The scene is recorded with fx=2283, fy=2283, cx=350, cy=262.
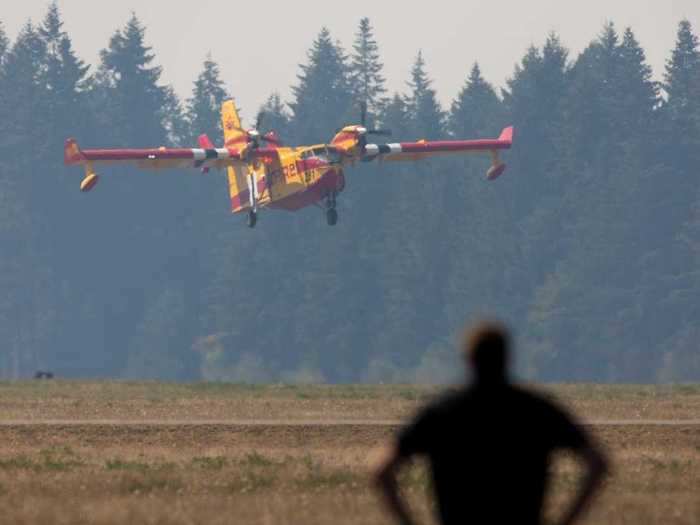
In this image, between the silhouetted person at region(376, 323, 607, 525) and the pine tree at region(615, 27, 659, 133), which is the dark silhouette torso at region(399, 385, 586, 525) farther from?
the pine tree at region(615, 27, 659, 133)

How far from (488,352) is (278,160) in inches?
2316

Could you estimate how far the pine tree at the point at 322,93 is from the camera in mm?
125125

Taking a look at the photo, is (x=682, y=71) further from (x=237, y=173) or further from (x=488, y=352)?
A: (x=488, y=352)

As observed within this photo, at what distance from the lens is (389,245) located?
109 metres

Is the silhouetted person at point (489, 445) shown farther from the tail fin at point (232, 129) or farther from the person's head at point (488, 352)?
the tail fin at point (232, 129)

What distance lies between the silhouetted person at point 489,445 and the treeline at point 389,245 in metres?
76.6

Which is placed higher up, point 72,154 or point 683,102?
point 72,154

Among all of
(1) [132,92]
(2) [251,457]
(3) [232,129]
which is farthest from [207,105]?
(2) [251,457]

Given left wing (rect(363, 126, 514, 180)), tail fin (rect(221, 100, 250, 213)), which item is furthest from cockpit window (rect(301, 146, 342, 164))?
tail fin (rect(221, 100, 250, 213))

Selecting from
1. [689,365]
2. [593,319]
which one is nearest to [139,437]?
[689,365]

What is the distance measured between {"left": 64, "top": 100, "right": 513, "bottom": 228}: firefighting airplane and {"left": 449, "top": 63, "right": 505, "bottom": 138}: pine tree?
4568cm

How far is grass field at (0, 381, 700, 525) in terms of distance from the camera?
57.1 feet

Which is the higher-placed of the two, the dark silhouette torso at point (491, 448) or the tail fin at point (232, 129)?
the dark silhouette torso at point (491, 448)

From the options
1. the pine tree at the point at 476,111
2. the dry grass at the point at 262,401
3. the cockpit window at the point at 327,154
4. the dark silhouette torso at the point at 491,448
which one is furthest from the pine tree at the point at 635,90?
the dark silhouette torso at the point at 491,448
